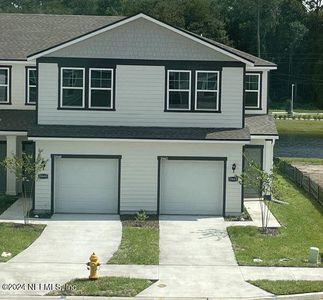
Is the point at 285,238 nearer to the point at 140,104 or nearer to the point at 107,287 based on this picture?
the point at 107,287

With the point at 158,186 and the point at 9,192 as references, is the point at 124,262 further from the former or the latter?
the point at 9,192

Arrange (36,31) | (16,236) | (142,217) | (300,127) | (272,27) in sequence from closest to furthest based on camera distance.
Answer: (16,236) → (142,217) → (36,31) → (300,127) → (272,27)

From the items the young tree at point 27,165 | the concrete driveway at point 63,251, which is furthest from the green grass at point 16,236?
the young tree at point 27,165

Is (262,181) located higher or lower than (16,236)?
higher

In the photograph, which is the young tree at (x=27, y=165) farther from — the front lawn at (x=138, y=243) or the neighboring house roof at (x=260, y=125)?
the neighboring house roof at (x=260, y=125)

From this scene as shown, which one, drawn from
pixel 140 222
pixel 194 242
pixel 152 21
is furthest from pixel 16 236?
pixel 152 21

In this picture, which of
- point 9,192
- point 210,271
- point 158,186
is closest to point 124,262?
point 210,271

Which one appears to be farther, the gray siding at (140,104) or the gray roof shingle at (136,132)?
the gray siding at (140,104)
